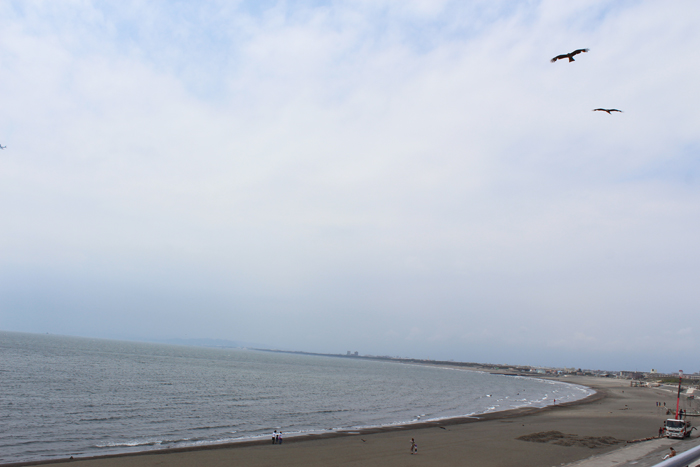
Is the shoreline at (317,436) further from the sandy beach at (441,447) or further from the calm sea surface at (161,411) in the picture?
the calm sea surface at (161,411)

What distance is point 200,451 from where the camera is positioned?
3186cm

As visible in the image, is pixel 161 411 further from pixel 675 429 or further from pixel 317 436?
pixel 675 429

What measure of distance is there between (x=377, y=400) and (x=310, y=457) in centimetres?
4139

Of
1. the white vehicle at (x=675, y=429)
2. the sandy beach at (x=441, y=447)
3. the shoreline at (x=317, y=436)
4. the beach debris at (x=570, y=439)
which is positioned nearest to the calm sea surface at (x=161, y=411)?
the shoreline at (x=317, y=436)

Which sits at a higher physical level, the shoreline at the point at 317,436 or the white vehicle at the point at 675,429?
the white vehicle at the point at 675,429

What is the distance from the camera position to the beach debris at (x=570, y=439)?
36.1 m

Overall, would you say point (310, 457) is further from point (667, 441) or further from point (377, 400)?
point (377, 400)

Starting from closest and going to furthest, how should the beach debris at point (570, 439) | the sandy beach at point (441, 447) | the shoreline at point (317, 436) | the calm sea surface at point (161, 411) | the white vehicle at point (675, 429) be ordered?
the shoreline at point (317, 436), the sandy beach at point (441, 447), the calm sea surface at point (161, 411), the white vehicle at point (675, 429), the beach debris at point (570, 439)

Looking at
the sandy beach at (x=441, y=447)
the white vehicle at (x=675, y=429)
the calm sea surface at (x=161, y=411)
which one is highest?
the white vehicle at (x=675, y=429)

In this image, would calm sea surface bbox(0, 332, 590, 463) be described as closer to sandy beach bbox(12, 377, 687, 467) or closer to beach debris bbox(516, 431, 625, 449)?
sandy beach bbox(12, 377, 687, 467)

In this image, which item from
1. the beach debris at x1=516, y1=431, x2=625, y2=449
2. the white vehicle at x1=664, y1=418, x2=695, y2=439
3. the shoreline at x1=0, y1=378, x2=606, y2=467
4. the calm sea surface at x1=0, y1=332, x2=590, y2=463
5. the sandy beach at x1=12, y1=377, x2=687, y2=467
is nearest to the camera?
the shoreline at x1=0, y1=378, x2=606, y2=467

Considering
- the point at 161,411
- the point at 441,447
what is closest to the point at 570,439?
the point at 441,447

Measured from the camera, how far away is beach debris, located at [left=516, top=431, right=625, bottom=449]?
3612 cm

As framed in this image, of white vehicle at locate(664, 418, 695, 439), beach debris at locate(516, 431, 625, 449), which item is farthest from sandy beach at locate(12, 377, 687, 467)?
white vehicle at locate(664, 418, 695, 439)
